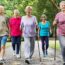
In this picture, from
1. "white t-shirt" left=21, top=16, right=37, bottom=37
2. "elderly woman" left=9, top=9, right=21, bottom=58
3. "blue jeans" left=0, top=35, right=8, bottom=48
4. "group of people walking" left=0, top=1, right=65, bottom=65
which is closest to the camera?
"group of people walking" left=0, top=1, right=65, bottom=65

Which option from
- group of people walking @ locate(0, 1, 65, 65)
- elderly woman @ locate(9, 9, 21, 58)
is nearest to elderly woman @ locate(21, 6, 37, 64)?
group of people walking @ locate(0, 1, 65, 65)

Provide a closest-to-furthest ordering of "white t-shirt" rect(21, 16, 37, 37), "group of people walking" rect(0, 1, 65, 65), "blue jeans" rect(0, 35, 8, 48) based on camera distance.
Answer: "group of people walking" rect(0, 1, 65, 65) → "blue jeans" rect(0, 35, 8, 48) → "white t-shirt" rect(21, 16, 37, 37)

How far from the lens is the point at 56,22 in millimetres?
11078

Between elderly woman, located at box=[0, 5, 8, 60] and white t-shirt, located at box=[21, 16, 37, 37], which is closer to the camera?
elderly woman, located at box=[0, 5, 8, 60]

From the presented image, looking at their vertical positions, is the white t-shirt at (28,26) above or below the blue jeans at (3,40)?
above

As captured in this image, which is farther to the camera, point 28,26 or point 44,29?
point 44,29

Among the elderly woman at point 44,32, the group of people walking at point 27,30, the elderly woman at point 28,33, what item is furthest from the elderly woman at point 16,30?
the elderly woman at point 28,33

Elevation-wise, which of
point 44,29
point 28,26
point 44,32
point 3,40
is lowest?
point 3,40

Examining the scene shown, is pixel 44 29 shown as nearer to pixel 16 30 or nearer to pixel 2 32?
pixel 16 30

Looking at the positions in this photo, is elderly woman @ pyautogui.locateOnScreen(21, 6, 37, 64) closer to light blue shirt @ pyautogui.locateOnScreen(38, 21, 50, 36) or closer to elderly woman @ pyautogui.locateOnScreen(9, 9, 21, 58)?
elderly woman @ pyautogui.locateOnScreen(9, 9, 21, 58)

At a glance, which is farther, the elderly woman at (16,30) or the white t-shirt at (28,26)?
the elderly woman at (16,30)

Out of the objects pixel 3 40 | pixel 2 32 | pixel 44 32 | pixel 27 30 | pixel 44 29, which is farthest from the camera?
pixel 44 29

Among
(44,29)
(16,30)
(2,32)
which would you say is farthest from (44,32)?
(2,32)

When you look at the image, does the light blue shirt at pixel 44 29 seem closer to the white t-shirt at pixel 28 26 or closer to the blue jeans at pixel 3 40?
the white t-shirt at pixel 28 26
